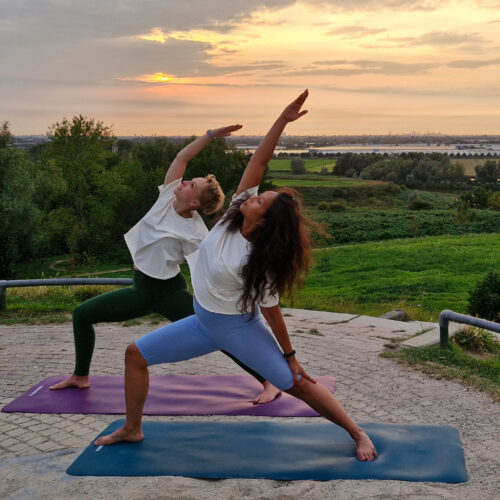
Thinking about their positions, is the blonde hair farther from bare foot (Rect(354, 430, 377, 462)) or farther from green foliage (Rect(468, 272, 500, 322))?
green foliage (Rect(468, 272, 500, 322))

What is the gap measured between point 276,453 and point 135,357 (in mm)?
Answer: 1139

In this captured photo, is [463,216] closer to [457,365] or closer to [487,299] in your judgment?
[487,299]

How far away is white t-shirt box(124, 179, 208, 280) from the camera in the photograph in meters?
5.37

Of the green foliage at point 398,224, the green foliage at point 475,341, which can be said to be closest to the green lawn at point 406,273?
the green foliage at point 398,224

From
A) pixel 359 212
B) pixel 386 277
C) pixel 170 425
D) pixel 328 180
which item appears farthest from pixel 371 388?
pixel 328 180

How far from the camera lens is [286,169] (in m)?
86.8

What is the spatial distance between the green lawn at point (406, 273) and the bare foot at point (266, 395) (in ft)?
35.2

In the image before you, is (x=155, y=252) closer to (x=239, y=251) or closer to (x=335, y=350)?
(x=239, y=251)

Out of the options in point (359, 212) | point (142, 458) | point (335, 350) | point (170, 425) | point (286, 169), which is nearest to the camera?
point (142, 458)

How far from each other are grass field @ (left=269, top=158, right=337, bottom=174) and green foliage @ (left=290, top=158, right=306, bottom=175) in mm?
575

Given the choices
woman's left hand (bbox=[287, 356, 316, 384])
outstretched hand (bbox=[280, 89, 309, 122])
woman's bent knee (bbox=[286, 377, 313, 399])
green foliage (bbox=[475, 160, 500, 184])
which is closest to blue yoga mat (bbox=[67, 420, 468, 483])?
woman's bent knee (bbox=[286, 377, 313, 399])

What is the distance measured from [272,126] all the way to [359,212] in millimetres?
53162

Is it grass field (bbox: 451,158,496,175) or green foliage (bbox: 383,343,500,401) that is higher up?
grass field (bbox: 451,158,496,175)

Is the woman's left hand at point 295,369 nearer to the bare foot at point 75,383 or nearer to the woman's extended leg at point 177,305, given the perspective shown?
the woman's extended leg at point 177,305
